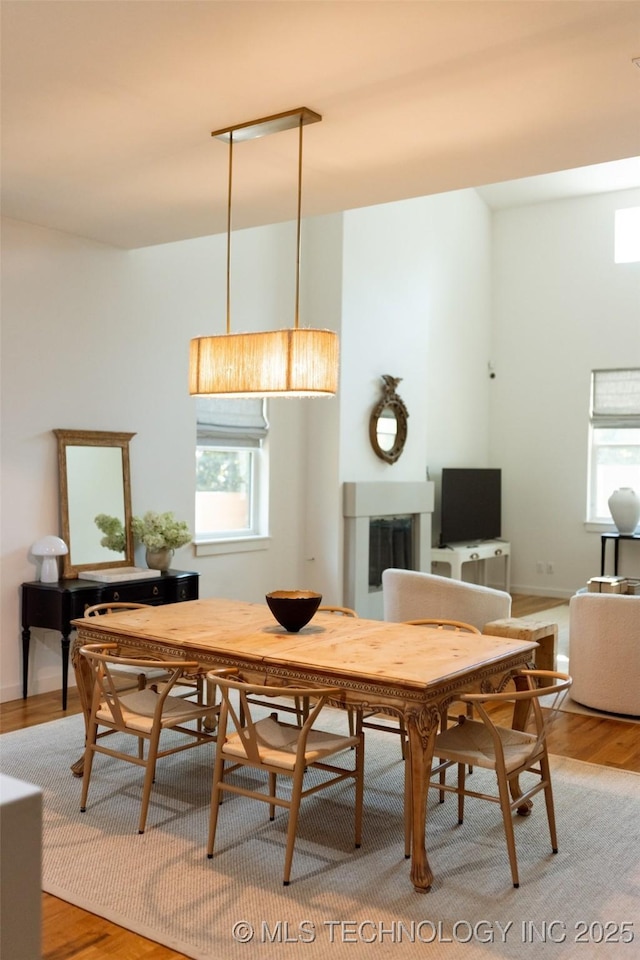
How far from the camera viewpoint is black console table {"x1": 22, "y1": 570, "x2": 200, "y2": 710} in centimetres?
501

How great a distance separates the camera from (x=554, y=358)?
9469 millimetres

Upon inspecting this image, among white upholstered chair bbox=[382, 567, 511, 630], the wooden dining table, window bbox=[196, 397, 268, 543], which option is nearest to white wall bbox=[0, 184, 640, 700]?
window bbox=[196, 397, 268, 543]

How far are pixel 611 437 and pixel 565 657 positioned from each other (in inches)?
136

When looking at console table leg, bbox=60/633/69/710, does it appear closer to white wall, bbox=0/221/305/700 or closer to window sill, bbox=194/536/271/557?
white wall, bbox=0/221/305/700

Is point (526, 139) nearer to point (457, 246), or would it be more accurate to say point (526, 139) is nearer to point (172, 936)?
point (172, 936)

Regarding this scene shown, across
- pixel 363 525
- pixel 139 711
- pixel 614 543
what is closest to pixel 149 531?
pixel 363 525

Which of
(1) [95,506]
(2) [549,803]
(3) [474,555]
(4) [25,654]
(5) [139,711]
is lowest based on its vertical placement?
(2) [549,803]

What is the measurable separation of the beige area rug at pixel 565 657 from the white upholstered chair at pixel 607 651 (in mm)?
40

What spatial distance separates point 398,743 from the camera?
4.56 meters

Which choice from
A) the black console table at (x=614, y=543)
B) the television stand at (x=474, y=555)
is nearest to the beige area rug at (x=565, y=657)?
the black console table at (x=614, y=543)

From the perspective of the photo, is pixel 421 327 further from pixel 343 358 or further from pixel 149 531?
pixel 149 531

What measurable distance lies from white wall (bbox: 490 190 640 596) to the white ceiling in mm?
5144

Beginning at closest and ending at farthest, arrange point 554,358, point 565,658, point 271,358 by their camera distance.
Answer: point 271,358, point 565,658, point 554,358

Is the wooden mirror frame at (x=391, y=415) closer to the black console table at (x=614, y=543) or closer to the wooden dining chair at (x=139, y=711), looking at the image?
the black console table at (x=614, y=543)
